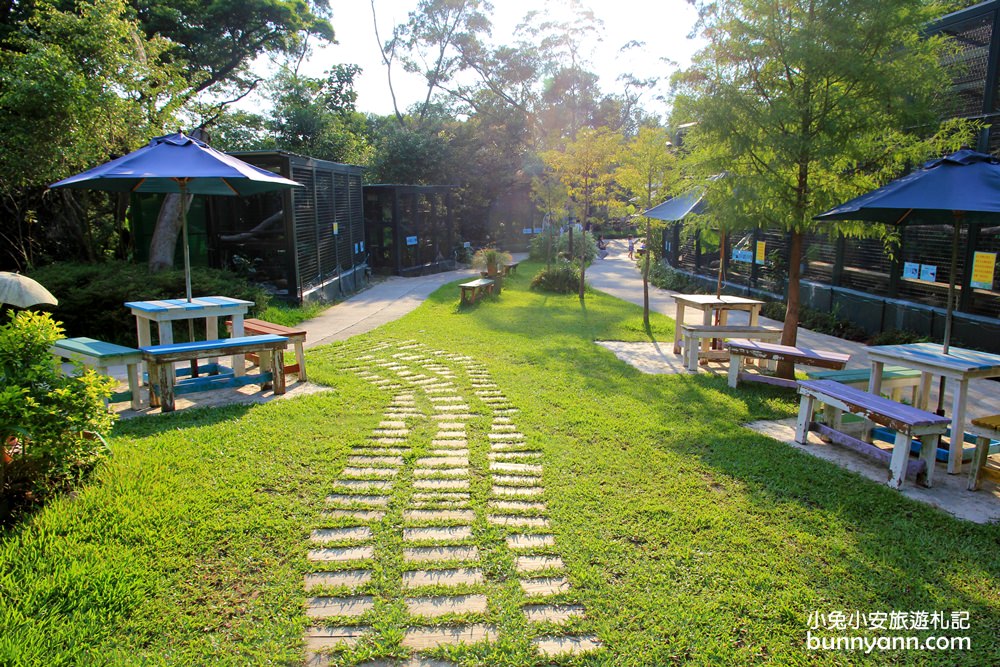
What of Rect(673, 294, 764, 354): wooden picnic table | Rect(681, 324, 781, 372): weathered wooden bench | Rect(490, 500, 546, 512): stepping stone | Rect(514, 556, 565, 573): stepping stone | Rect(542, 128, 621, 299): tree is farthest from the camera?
Rect(542, 128, 621, 299): tree

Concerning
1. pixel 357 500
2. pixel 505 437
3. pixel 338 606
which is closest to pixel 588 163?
pixel 505 437

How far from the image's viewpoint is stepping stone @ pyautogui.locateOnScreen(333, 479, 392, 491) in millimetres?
4145

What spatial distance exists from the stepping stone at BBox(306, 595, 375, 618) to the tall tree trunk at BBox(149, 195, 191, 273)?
8307mm

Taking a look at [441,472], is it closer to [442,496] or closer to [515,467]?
[442,496]

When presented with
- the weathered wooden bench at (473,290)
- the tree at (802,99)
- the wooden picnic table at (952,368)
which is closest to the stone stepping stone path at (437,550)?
the wooden picnic table at (952,368)

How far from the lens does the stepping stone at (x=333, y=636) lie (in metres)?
2.67

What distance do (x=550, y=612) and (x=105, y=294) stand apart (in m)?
7.59

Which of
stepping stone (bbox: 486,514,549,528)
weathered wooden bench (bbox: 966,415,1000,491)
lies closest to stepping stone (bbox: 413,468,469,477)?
stepping stone (bbox: 486,514,549,528)

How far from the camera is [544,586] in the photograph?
123 inches

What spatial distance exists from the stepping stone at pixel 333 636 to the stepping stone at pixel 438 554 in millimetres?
575

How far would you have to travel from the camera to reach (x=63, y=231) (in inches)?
432

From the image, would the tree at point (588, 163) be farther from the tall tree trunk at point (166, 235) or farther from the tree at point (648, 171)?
the tall tree trunk at point (166, 235)

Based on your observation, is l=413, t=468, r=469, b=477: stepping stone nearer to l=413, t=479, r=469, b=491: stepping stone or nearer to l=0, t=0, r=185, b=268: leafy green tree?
l=413, t=479, r=469, b=491: stepping stone

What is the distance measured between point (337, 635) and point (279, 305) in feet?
29.9
